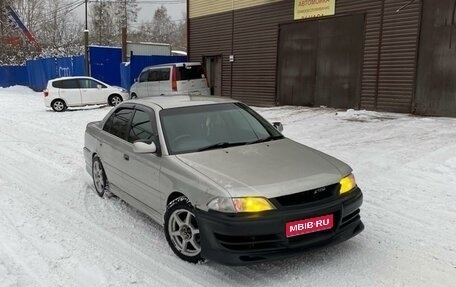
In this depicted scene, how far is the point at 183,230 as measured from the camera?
4.14 metres

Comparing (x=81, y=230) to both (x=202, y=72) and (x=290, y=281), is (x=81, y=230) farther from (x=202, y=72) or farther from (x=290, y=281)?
(x=202, y=72)

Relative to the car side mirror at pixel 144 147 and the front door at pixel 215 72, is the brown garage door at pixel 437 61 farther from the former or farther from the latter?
the front door at pixel 215 72

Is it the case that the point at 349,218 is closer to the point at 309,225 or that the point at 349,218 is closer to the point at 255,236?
the point at 309,225

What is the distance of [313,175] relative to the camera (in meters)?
3.94

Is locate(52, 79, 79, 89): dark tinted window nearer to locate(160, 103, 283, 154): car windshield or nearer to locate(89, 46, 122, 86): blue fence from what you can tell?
locate(89, 46, 122, 86): blue fence

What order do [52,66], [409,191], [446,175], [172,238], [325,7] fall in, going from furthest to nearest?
[52,66] → [325,7] → [446,175] → [409,191] → [172,238]

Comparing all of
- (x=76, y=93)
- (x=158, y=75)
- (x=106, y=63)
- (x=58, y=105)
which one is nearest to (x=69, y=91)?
(x=76, y=93)

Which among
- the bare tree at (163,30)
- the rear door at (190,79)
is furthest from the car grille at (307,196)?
the bare tree at (163,30)

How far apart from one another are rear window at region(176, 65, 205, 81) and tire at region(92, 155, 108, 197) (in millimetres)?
10862

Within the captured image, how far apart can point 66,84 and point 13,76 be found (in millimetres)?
19212

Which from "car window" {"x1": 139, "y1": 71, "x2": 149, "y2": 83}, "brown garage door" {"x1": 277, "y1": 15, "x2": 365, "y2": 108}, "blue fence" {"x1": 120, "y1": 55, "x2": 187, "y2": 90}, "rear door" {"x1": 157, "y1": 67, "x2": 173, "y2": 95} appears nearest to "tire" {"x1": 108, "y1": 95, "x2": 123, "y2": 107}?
"car window" {"x1": 139, "y1": 71, "x2": 149, "y2": 83}

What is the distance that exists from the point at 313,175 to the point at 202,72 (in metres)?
13.8

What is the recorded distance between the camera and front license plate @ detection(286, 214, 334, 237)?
3646mm

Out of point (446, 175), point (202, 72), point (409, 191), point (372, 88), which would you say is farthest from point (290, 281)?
point (202, 72)
